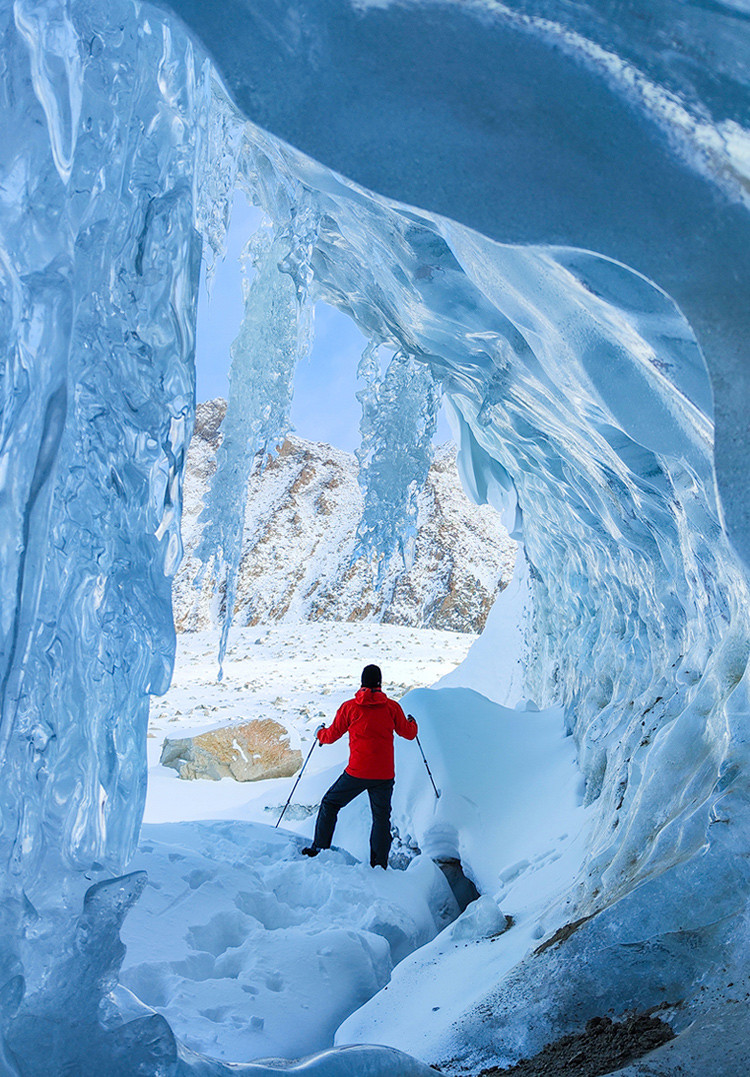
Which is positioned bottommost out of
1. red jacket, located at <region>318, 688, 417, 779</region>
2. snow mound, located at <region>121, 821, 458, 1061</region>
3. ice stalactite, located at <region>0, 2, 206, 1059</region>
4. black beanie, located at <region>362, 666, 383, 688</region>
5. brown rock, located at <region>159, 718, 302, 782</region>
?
brown rock, located at <region>159, 718, 302, 782</region>

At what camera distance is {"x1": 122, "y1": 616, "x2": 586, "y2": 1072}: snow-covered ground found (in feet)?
8.90

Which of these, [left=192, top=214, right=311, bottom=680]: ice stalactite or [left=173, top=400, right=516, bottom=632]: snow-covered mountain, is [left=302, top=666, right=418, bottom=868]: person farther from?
[left=173, top=400, right=516, bottom=632]: snow-covered mountain

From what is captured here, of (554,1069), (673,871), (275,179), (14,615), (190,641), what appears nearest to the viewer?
(14,615)

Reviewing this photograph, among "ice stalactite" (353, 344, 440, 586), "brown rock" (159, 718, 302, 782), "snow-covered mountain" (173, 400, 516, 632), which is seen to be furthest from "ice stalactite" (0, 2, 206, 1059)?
"snow-covered mountain" (173, 400, 516, 632)

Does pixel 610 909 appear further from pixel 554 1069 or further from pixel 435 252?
pixel 435 252

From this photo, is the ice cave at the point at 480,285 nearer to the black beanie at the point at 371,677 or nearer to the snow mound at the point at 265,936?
the snow mound at the point at 265,936

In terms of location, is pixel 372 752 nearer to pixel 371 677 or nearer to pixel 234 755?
pixel 371 677

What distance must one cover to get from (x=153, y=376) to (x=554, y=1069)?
2.18 metres

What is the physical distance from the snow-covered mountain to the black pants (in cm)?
2853

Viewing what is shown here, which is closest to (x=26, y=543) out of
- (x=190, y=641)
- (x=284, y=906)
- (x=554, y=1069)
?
(x=554, y=1069)

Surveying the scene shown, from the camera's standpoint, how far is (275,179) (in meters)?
4.07

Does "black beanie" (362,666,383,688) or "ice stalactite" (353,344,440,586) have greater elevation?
"ice stalactite" (353,344,440,586)

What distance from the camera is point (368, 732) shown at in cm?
433

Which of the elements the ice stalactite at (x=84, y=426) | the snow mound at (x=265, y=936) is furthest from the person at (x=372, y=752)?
the ice stalactite at (x=84, y=426)
